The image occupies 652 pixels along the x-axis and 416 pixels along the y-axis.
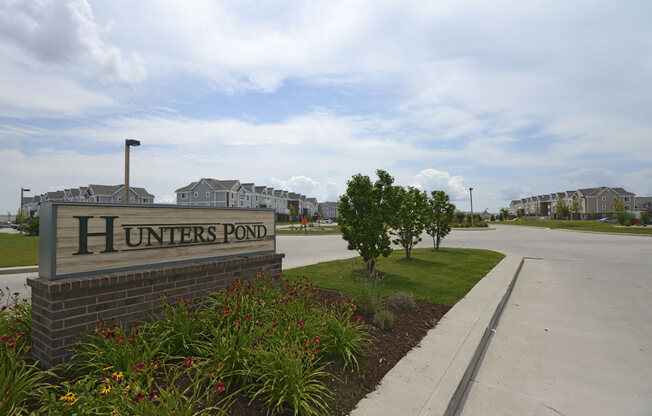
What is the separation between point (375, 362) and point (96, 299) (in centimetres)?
365

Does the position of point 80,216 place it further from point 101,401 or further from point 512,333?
point 512,333

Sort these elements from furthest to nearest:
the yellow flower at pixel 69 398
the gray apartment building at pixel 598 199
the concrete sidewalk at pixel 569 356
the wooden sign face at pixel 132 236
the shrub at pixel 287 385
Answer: the gray apartment building at pixel 598 199, the wooden sign face at pixel 132 236, the concrete sidewalk at pixel 569 356, the shrub at pixel 287 385, the yellow flower at pixel 69 398

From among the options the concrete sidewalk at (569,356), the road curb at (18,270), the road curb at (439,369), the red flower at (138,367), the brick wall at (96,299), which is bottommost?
the concrete sidewalk at (569,356)

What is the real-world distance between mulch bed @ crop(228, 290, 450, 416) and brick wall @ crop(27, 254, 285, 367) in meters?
2.30

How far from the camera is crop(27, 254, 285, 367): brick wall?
371 centimetres

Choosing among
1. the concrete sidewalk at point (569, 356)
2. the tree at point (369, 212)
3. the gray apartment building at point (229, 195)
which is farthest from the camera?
the gray apartment building at point (229, 195)

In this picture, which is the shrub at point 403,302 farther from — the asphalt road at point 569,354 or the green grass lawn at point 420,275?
the asphalt road at point 569,354

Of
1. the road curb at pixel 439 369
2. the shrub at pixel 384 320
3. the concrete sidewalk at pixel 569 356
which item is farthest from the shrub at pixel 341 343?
the concrete sidewalk at pixel 569 356

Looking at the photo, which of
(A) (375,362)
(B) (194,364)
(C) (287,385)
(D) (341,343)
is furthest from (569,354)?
(B) (194,364)

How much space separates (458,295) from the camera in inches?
294

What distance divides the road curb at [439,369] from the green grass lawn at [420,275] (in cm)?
125

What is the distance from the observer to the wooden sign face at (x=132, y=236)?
13.4 feet

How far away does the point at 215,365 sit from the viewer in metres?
3.33

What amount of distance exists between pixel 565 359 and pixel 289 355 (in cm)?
404
